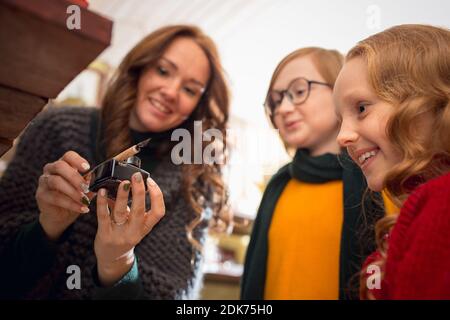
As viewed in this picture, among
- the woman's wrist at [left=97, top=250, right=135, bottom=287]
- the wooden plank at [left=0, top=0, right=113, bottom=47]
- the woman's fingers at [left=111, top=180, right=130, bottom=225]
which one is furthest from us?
the woman's wrist at [left=97, top=250, right=135, bottom=287]

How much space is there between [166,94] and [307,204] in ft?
1.09

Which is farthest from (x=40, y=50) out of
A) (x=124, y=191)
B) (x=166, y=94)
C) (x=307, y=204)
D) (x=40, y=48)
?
(x=307, y=204)

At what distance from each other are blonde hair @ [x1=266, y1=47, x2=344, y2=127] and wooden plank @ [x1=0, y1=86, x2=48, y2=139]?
1.05ft

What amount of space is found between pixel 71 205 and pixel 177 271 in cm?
31

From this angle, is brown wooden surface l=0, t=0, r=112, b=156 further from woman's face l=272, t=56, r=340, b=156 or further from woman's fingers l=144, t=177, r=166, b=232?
woman's face l=272, t=56, r=340, b=156

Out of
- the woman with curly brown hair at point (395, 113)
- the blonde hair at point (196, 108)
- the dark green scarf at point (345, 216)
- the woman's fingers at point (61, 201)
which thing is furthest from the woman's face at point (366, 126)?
the woman's fingers at point (61, 201)

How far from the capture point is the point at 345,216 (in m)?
0.66

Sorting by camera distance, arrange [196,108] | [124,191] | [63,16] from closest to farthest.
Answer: [63,16]
[124,191]
[196,108]

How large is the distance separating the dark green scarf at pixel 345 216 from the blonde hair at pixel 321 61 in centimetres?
13

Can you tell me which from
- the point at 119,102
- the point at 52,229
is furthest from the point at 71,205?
the point at 119,102

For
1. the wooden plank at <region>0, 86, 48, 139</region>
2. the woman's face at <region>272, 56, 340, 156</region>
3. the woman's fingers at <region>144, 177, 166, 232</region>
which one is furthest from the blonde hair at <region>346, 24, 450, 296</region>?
the wooden plank at <region>0, 86, 48, 139</region>

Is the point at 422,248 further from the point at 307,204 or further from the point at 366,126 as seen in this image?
the point at 307,204

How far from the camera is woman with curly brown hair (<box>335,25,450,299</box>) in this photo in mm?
460
